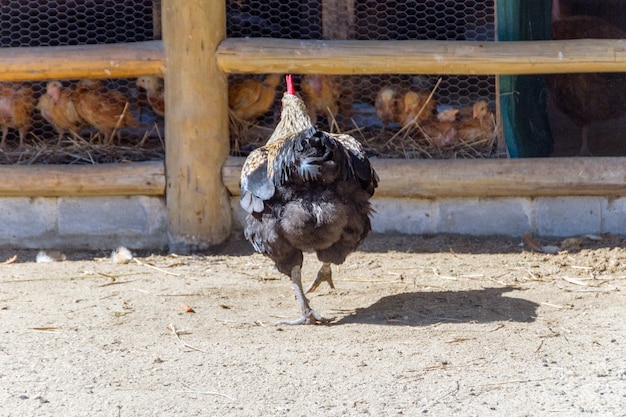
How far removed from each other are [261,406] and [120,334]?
1.29 metres

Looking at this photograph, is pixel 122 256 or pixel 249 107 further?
pixel 249 107

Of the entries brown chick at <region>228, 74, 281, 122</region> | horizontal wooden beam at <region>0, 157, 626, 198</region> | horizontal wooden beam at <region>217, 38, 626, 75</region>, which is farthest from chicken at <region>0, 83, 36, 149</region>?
horizontal wooden beam at <region>217, 38, 626, 75</region>

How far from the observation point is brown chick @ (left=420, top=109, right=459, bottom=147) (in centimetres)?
679

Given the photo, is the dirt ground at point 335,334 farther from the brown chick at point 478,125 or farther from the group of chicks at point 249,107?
the group of chicks at point 249,107

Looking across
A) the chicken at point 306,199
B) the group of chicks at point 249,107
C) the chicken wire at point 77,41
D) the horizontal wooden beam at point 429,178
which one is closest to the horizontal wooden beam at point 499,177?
the horizontal wooden beam at point 429,178

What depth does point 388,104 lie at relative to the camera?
6902 millimetres

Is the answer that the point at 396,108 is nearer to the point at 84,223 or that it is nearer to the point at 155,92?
the point at 155,92

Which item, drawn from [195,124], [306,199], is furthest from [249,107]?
[306,199]

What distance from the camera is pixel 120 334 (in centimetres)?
461

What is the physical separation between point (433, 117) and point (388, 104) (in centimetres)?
36

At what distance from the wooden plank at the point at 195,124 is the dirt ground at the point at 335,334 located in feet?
0.87

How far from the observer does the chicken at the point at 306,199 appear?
465 centimetres

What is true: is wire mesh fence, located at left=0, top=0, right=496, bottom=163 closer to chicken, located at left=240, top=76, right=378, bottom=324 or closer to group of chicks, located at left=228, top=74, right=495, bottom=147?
group of chicks, located at left=228, top=74, right=495, bottom=147

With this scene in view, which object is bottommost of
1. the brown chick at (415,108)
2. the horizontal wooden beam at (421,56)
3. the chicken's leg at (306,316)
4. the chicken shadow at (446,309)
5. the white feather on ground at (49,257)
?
the white feather on ground at (49,257)
